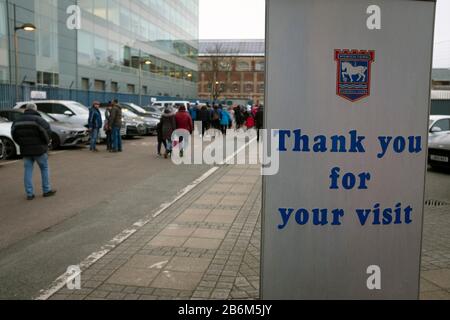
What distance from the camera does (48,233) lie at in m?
6.31

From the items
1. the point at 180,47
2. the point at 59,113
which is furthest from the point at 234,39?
the point at 59,113

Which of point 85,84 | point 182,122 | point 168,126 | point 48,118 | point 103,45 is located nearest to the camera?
point 168,126

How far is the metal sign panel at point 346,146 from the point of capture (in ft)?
9.45

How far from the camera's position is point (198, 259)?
515 cm

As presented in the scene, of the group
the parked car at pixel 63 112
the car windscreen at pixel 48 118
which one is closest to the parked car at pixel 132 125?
the parked car at pixel 63 112

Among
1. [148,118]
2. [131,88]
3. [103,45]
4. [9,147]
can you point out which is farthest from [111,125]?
[131,88]

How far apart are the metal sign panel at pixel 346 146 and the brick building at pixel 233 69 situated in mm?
72673

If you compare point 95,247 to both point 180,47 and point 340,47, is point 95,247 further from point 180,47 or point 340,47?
point 180,47

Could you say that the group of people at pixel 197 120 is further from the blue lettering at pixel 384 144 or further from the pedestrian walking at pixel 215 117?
the blue lettering at pixel 384 144

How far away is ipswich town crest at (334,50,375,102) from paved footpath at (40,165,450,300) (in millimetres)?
2080

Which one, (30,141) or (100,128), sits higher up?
(30,141)

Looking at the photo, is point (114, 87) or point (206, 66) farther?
point (206, 66)

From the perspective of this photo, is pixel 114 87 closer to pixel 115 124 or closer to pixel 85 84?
pixel 85 84

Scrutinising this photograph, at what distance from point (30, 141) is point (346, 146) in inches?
272
